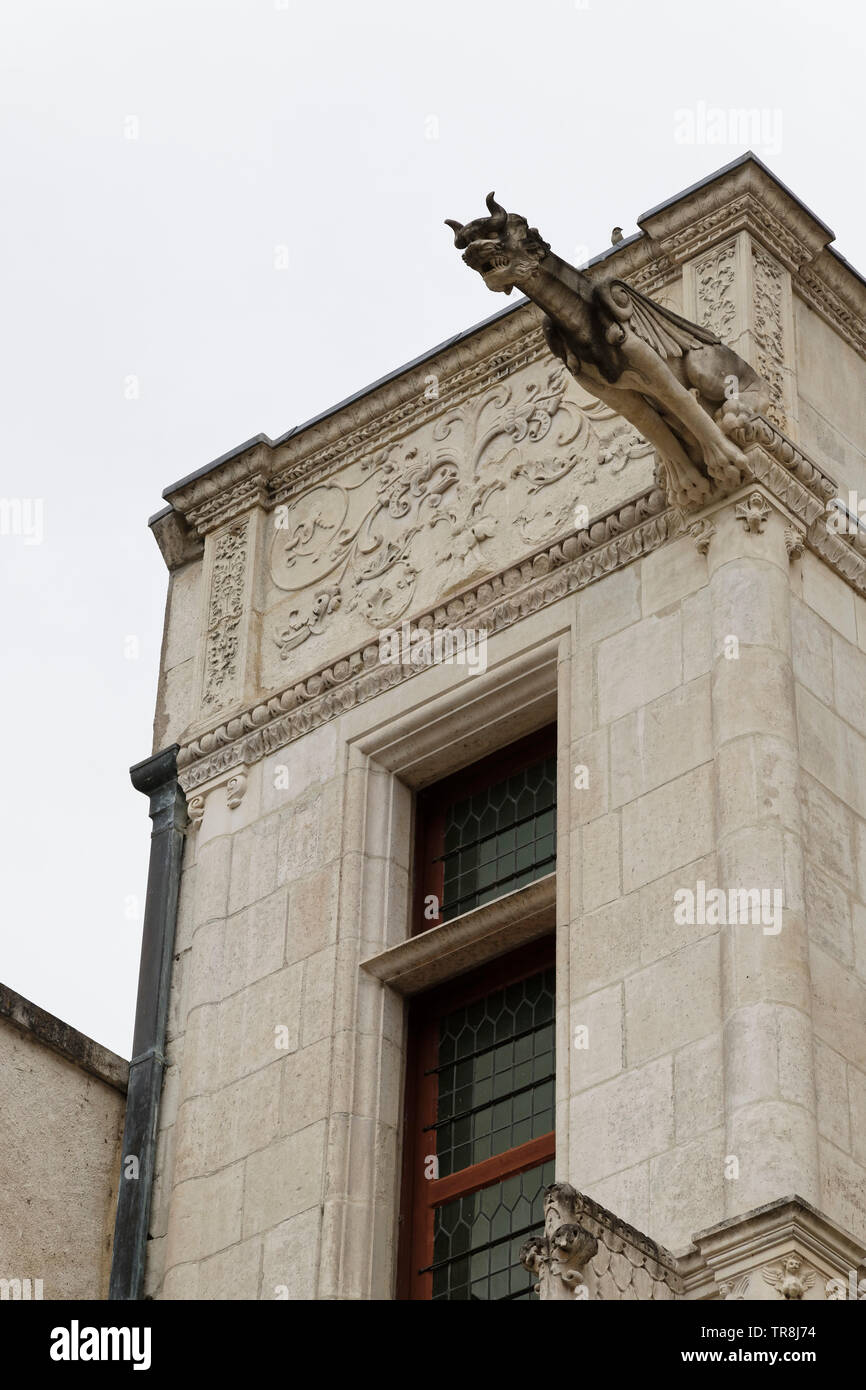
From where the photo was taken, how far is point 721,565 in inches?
589

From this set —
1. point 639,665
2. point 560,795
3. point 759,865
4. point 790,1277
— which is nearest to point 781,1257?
point 790,1277

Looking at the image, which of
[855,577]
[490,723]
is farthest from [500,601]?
[855,577]

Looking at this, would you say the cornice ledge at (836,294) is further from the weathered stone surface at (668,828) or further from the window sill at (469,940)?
the window sill at (469,940)

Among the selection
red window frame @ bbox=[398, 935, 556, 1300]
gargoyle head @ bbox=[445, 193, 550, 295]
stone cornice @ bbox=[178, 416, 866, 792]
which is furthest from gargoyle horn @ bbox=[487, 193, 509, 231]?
red window frame @ bbox=[398, 935, 556, 1300]

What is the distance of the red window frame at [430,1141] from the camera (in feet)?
Answer: 48.3

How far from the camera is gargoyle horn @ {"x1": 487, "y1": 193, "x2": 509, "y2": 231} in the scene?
13.9 m

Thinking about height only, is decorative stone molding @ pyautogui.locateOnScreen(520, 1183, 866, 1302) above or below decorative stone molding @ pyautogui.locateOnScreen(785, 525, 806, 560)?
below

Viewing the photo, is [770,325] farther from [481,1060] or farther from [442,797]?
[481,1060]

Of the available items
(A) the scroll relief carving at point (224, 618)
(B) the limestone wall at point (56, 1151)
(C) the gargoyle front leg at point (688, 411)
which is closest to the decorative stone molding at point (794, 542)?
(C) the gargoyle front leg at point (688, 411)

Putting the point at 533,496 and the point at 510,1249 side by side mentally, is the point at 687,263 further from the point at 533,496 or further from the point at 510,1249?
the point at 510,1249

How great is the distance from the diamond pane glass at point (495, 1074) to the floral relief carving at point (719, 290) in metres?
3.23

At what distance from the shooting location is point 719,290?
52.9 ft

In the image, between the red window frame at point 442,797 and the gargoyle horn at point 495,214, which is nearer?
the gargoyle horn at point 495,214

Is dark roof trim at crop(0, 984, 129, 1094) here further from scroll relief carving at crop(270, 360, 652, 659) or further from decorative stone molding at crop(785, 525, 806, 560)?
decorative stone molding at crop(785, 525, 806, 560)
